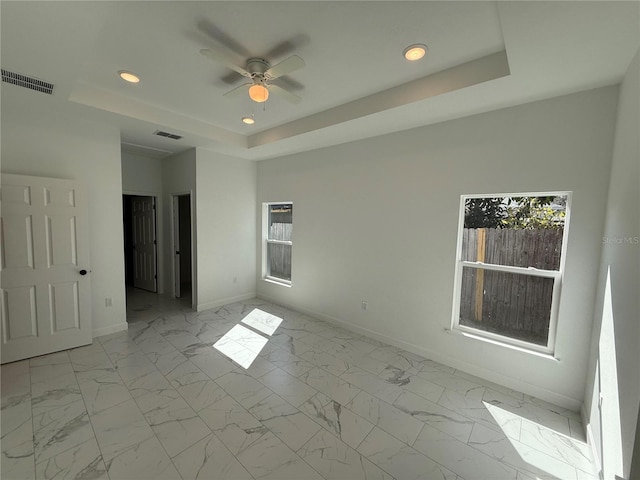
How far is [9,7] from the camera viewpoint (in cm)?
148

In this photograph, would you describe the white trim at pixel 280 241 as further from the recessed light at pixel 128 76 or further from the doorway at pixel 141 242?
the recessed light at pixel 128 76

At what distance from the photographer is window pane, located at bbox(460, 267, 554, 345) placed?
2.53 m

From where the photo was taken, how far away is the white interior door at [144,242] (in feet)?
17.6

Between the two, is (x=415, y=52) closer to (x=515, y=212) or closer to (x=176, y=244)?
(x=515, y=212)

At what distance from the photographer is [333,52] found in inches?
81.4

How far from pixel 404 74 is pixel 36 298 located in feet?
15.0

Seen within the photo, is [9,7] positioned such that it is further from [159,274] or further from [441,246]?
[159,274]

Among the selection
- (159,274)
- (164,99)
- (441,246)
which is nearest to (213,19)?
(164,99)

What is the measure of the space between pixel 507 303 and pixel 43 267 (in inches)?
201

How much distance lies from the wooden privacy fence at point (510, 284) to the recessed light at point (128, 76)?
145 inches

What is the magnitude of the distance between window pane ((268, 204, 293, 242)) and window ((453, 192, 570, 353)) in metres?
2.89

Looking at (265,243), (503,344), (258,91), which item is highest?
(258,91)

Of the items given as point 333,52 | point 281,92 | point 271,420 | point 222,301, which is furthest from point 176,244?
point 333,52

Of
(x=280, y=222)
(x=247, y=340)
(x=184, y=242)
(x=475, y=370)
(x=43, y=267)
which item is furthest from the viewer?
(x=184, y=242)
